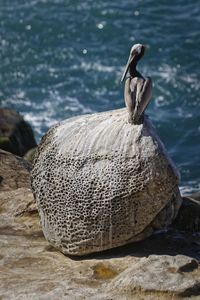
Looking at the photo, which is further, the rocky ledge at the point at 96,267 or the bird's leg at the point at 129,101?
the bird's leg at the point at 129,101

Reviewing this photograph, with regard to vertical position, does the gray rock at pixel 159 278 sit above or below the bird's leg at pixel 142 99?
below

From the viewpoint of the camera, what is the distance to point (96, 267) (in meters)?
10.8

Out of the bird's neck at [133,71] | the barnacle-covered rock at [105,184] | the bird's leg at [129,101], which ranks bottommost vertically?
the barnacle-covered rock at [105,184]

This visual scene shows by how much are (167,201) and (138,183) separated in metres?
0.48

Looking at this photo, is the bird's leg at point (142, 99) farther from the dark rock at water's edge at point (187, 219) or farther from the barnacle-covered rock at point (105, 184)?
the dark rock at water's edge at point (187, 219)

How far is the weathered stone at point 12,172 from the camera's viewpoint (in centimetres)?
1403

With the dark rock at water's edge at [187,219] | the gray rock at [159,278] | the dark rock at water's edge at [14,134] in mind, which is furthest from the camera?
the dark rock at water's edge at [14,134]

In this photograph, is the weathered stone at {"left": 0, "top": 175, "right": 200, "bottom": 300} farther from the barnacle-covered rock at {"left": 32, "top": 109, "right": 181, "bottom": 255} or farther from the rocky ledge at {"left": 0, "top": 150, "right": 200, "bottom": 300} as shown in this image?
the barnacle-covered rock at {"left": 32, "top": 109, "right": 181, "bottom": 255}

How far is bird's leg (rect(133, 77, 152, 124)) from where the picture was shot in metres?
10.8

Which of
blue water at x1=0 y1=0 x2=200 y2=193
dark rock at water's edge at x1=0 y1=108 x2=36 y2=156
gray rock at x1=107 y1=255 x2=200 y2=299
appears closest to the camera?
gray rock at x1=107 y1=255 x2=200 y2=299

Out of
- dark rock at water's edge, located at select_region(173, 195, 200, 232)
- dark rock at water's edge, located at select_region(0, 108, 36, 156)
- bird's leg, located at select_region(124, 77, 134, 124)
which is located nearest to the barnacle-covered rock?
bird's leg, located at select_region(124, 77, 134, 124)

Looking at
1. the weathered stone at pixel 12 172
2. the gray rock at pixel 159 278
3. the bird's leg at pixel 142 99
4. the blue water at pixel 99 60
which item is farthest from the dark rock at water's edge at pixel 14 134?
the gray rock at pixel 159 278

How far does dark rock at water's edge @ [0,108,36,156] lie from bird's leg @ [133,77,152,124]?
7210mm

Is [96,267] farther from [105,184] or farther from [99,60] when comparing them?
[99,60]
